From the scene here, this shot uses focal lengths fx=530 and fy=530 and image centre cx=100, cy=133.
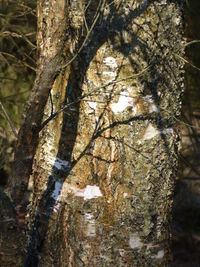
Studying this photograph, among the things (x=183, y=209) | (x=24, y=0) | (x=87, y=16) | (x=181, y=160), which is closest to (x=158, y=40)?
(x=87, y=16)

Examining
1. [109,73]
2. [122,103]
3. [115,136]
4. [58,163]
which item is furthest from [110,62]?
[58,163]

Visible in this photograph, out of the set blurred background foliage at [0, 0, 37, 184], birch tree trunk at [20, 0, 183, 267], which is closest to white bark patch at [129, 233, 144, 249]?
birch tree trunk at [20, 0, 183, 267]

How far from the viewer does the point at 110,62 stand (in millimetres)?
2211

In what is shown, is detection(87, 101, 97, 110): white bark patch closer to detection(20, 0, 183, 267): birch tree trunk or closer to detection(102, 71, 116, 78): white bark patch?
detection(20, 0, 183, 267): birch tree trunk

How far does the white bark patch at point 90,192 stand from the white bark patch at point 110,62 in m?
0.52

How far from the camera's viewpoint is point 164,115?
2318 millimetres

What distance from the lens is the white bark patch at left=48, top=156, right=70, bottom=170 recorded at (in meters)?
2.36

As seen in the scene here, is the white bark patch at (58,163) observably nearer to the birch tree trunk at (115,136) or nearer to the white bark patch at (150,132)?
the birch tree trunk at (115,136)

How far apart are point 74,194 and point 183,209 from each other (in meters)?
3.11

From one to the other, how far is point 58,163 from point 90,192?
21cm

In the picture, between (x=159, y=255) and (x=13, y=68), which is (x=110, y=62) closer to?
(x=159, y=255)

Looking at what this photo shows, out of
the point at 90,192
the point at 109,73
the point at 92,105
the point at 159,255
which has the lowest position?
the point at 159,255

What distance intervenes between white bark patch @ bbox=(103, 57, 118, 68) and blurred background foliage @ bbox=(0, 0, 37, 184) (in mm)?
2582

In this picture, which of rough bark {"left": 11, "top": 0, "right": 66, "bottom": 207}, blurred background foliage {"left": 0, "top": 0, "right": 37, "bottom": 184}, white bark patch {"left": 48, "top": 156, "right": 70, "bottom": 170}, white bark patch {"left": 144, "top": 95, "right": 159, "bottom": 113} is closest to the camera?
rough bark {"left": 11, "top": 0, "right": 66, "bottom": 207}
